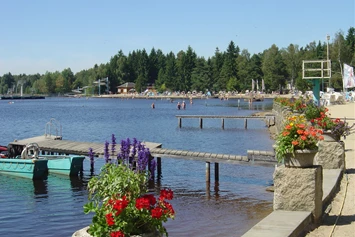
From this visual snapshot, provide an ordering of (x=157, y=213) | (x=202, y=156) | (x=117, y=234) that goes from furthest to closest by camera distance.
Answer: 1. (x=202, y=156)
2. (x=157, y=213)
3. (x=117, y=234)

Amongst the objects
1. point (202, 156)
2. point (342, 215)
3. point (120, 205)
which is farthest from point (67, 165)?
point (120, 205)

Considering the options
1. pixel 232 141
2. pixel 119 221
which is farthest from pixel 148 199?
pixel 232 141

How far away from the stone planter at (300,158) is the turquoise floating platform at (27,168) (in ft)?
55.9

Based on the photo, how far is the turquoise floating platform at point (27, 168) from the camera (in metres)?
23.9

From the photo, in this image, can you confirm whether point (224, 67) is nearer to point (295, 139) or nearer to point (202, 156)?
point (202, 156)

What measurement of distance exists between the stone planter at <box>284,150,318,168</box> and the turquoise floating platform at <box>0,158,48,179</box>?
17027mm

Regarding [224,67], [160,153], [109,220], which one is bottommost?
[160,153]

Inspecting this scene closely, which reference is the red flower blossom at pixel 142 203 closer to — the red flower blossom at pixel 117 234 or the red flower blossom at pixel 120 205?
the red flower blossom at pixel 120 205

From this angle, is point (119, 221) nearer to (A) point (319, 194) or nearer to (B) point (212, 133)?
(A) point (319, 194)

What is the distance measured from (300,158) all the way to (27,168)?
1762 centimetres

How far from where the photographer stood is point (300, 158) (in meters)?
9.16

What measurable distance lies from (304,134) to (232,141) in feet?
108

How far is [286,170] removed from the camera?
930 cm

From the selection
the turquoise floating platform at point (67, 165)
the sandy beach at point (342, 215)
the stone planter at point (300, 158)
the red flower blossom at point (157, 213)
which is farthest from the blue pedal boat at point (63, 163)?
the red flower blossom at point (157, 213)
